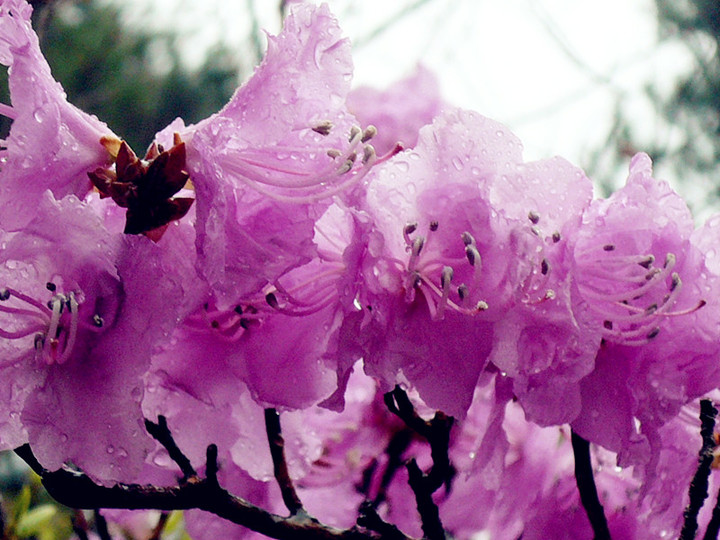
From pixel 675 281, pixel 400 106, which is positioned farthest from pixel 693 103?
pixel 675 281

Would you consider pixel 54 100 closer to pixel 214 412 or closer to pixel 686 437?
pixel 214 412

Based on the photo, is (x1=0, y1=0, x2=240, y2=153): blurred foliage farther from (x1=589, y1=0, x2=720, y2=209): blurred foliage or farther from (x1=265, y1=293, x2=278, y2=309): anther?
(x1=265, y1=293, x2=278, y2=309): anther

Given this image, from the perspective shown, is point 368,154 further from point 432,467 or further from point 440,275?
point 432,467

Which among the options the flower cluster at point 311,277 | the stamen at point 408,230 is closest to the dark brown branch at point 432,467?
the flower cluster at point 311,277

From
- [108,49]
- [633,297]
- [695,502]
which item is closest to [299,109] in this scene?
[633,297]

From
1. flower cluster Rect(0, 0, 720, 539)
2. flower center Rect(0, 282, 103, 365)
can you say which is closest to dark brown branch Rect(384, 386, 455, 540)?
flower cluster Rect(0, 0, 720, 539)

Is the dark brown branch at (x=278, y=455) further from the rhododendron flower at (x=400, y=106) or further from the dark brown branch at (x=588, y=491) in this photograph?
the rhododendron flower at (x=400, y=106)
